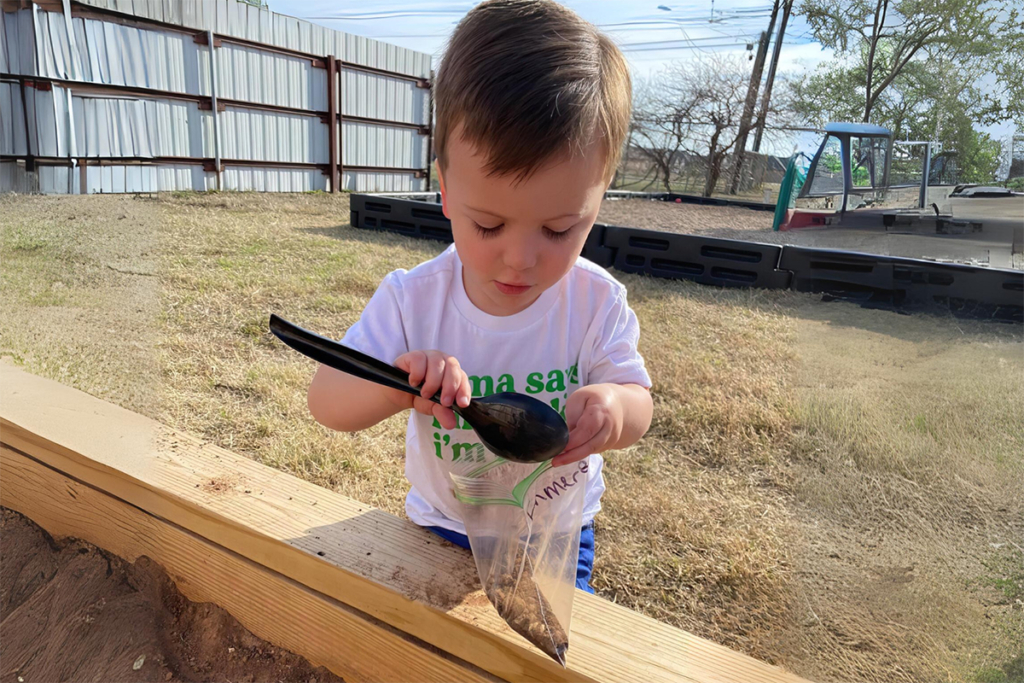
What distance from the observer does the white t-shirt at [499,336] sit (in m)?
0.80

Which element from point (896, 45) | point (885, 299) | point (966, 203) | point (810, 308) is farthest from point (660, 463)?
point (885, 299)

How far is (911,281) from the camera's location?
3.05 m

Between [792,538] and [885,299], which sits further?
[885,299]

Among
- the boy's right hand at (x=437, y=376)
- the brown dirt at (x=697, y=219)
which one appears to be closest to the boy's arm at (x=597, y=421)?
the boy's right hand at (x=437, y=376)

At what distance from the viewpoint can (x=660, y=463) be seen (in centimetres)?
155

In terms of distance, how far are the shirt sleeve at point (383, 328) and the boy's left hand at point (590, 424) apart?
250 millimetres

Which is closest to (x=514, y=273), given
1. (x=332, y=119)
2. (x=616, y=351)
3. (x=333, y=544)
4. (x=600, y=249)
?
(x=616, y=351)

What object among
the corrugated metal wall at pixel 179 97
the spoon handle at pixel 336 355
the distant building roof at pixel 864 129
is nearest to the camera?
the spoon handle at pixel 336 355

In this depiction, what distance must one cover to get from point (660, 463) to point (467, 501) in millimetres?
969

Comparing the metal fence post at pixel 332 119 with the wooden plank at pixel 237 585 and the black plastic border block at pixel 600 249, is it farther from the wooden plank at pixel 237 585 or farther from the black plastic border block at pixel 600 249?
the wooden plank at pixel 237 585

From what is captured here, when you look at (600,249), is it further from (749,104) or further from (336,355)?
(336,355)

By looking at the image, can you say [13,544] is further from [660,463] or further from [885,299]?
[885,299]

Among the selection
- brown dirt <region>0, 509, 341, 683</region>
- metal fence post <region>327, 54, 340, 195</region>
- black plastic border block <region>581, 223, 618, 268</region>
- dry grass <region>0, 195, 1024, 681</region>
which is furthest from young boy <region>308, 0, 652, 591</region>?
black plastic border block <region>581, 223, 618, 268</region>

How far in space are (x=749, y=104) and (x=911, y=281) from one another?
1.25 metres
